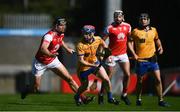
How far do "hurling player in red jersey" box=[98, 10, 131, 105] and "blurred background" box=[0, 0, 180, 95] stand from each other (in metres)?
9.89

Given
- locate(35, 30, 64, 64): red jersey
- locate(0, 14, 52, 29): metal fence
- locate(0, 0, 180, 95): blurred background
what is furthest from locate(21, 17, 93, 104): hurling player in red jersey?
locate(0, 14, 52, 29): metal fence

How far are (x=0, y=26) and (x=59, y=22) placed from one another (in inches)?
925

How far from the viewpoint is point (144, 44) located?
20547 mm

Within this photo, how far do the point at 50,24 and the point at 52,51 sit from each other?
22694 mm

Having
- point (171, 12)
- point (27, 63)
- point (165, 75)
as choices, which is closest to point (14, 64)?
point (27, 63)

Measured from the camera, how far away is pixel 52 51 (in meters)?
20.6

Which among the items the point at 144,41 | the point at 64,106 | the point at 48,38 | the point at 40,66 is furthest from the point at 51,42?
the point at 144,41

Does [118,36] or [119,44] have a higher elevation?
[118,36]

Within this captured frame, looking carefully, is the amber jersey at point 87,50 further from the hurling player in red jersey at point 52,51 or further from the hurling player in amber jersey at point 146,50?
the hurling player in amber jersey at point 146,50

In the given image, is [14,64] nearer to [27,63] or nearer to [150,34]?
[27,63]

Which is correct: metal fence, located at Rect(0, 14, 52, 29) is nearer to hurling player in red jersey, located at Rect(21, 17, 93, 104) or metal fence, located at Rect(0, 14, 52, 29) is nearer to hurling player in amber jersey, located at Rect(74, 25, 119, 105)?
hurling player in red jersey, located at Rect(21, 17, 93, 104)

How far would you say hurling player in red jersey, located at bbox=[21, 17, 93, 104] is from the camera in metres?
20.3

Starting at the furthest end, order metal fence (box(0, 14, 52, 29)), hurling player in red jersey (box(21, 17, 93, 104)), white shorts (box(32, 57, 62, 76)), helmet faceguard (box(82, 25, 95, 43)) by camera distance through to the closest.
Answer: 1. metal fence (box(0, 14, 52, 29))
2. white shorts (box(32, 57, 62, 76))
3. hurling player in red jersey (box(21, 17, 93, 104))
4. helmet faceguard (box(82, 25, 95, 43))

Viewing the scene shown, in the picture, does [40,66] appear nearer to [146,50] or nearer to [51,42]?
[51,42]
